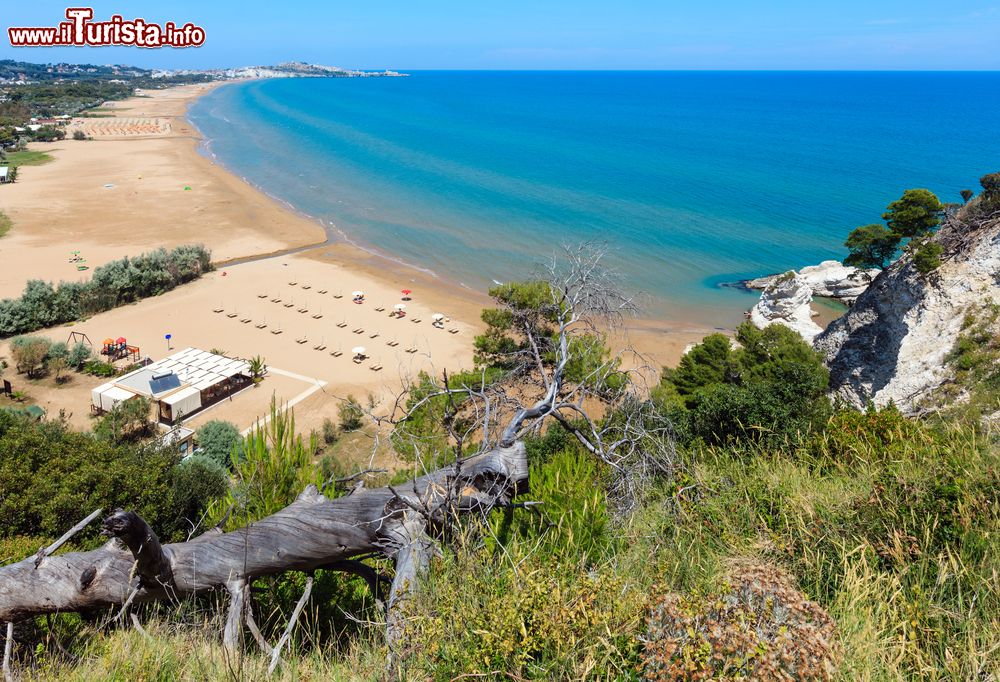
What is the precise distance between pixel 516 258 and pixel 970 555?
30593 millimetres

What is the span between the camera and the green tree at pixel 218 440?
14.9 m

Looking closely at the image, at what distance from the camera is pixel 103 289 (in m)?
26.3

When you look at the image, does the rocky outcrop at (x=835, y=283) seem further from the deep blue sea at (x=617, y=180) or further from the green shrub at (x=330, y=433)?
the green shrub at (x=330, y=433)

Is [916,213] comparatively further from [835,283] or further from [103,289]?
[103,289]

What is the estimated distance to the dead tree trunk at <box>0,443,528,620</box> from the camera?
12.2ft

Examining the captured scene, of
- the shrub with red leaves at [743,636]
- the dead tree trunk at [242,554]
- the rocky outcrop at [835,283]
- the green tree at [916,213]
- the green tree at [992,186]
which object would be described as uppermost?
the green tree at [992,186]

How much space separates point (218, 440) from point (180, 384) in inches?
163

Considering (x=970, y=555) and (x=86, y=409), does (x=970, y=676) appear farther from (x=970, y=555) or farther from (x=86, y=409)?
(x=86, y=409)

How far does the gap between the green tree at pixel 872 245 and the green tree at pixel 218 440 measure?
1638 centimetres

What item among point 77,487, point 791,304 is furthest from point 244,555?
point 791,304

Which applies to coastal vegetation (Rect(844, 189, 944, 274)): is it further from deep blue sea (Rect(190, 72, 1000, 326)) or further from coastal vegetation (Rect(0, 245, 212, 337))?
coastal vegetation (Rect(0, 245, 212, 337))

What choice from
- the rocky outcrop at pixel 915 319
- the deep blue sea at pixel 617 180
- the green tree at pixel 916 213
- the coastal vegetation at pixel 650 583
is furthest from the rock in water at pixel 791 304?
the coastal vegetation at pixel 650 583

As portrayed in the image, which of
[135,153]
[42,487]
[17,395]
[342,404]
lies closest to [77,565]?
[42,487]

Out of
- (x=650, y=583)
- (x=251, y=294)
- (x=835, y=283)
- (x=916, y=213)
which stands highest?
(x=916, y=213)
